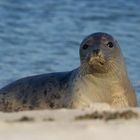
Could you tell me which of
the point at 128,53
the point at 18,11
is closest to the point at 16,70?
the point at 128,53

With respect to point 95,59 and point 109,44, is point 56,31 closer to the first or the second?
point 109,44

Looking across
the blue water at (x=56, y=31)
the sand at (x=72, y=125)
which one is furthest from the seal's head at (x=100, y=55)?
the sand at (x=72, y=125)

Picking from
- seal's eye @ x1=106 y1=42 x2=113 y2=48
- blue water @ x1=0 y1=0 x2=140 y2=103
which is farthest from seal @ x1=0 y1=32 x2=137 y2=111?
blue water @ x1=0 y1=0 x2=140 y2=103

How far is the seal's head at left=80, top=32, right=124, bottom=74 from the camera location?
670 cm

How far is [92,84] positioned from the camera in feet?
22.6

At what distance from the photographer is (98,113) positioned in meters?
4.18

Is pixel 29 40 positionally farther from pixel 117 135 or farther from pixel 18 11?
pixel 117 135

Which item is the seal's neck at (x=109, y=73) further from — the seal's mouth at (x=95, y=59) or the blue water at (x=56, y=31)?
the blue water at (x=56, y=31)

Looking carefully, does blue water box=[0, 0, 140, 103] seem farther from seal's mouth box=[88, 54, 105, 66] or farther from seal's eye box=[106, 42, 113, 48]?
seal's mouth box=[88, 54, 105, 66]

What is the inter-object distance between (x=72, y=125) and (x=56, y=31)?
9454 mm

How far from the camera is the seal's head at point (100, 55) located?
6.70 m

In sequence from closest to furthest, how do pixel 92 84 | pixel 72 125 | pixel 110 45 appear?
pixel 72 125
pixel 92 84
pixel 110 45

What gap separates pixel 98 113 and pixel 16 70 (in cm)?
620

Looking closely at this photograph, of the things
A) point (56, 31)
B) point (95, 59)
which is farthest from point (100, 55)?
point (56, 31)
